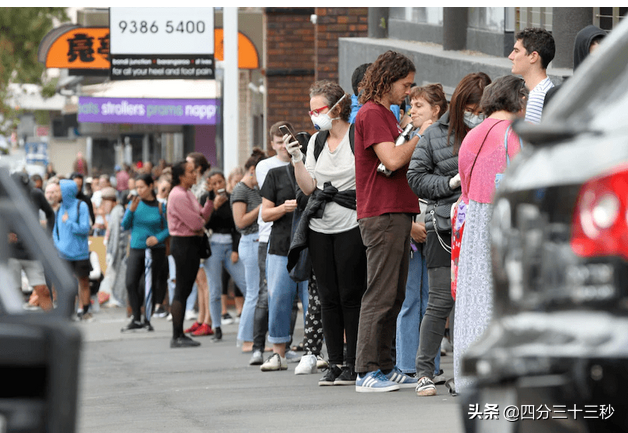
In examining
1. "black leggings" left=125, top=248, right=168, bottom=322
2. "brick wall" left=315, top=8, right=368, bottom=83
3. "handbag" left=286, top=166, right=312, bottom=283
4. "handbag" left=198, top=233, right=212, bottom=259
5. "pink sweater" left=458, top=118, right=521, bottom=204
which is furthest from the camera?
"brick wall" left=315, top=8, right=368, bottom=83

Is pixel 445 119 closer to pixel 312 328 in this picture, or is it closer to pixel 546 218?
pixel 312 328

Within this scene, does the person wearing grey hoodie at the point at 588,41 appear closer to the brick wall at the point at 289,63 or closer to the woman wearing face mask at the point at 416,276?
the woman wearing face mask at the point at 416,276

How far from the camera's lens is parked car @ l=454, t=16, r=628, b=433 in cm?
243

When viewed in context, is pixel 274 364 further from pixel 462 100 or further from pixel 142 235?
pixel 142 235

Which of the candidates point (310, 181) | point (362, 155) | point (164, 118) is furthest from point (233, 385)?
point (164, 118)

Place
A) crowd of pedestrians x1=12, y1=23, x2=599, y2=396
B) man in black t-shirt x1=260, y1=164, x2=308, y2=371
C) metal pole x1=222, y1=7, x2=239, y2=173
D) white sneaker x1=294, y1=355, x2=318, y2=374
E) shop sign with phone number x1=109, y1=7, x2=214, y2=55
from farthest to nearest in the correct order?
1. shop sign with phone number x1=109, y1=7, x2=214, y2=55
2. metal pole x1=222, y1=7, x2=239, y2=173
3. man in black t-shirt x1=260, y1=164, x2=308, y2=371
4. white sneaker x1=294, y1=355, x2=318, y2=374
5. crowd of pedestrians x1=12, y1=23, x2=599, y2=396

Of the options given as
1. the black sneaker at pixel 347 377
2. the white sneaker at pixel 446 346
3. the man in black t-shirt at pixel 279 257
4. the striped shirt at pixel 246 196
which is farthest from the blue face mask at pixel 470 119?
the striped shirt at pixel 246 196

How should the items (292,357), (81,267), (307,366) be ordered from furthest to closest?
(81,267), (292,357), (307,366)

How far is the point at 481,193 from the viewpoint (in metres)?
5.70

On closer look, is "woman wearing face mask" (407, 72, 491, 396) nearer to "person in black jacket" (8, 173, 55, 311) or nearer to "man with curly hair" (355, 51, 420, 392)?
"man with curly hair" (355, 51, 420, 392)

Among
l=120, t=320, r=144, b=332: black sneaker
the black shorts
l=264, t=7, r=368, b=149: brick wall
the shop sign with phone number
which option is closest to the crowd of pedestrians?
l=120, t=320, r=144, b=332: black sneaker

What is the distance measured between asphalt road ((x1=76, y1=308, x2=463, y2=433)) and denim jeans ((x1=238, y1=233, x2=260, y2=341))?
27 cm

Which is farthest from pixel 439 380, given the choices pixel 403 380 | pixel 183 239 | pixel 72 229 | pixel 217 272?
pixel 72 229

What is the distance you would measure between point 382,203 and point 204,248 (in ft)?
15.6
